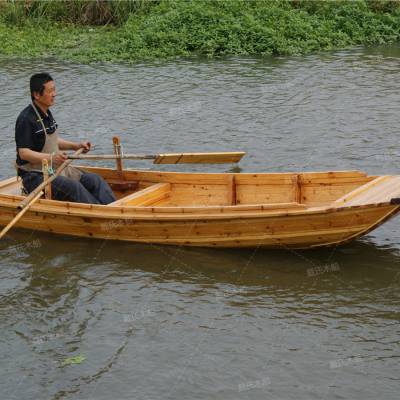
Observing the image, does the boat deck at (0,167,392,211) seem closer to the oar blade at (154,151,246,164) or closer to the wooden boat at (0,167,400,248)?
the wooden boat at (0,167,400,248)

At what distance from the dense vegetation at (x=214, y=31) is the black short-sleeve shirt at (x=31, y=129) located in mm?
9930

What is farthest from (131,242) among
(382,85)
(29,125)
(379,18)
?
(379,18)

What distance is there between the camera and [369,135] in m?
14.4

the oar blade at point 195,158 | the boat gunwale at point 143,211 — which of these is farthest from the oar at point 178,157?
the boat gunwale at point 143,211

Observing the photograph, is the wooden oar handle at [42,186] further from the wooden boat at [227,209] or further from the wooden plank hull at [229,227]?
the wooden plank hull at [229,227]

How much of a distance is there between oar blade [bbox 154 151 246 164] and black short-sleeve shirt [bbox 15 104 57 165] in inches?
58.3

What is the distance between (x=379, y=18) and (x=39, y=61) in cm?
867

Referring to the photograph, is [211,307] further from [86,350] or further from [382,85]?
[382,85]

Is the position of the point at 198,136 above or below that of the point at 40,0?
below

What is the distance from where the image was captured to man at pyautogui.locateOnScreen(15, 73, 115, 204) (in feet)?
33.8

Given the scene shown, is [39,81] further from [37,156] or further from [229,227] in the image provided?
[229,227]

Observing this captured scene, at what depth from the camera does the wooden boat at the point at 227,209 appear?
936 centimetres

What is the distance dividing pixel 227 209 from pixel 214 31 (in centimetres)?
1164

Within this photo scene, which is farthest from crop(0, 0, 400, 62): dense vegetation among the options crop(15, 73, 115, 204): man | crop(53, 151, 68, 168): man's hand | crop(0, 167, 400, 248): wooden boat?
crop(53, 151, 68, 168): man's hand
